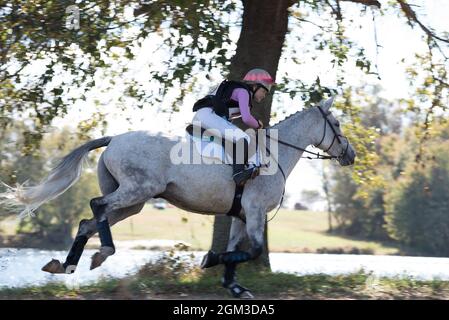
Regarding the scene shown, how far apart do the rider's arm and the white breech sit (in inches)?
6.5

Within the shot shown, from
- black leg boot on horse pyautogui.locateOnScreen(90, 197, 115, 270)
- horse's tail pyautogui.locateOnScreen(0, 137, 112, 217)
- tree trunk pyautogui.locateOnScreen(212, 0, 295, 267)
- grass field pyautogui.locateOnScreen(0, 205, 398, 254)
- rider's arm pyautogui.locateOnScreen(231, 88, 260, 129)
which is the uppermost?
tree trunk pyautogui.locateOnScreen(212, 0, 295, 267)

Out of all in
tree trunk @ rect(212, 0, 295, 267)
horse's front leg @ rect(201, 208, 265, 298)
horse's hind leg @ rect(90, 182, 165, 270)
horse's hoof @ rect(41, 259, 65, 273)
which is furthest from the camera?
tree trunk @ rect(212, 0, 295, 267)

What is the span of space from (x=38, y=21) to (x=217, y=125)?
4.77 meters

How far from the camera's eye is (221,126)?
857 centimetres

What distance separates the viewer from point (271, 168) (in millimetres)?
9047

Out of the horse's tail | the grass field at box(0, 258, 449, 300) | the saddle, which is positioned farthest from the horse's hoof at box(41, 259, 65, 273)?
the saddle

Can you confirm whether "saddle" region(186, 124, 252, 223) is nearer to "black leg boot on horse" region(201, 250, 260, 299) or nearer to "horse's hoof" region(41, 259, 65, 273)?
"black leg boot on horse" region(201, 250, 260, 299)

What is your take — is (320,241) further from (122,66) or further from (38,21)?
(38,21)

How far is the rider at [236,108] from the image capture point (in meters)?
8.55

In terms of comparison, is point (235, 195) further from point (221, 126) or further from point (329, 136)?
point (329, 136)

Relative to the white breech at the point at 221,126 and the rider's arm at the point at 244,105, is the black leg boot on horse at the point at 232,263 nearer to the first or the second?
the white breech at the point at 221,126

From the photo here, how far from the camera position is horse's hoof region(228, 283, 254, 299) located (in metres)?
8.31

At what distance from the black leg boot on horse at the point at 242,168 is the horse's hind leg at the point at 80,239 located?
1.40 metres

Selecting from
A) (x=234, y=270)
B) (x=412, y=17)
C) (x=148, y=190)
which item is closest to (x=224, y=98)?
(x=148, y=190)
